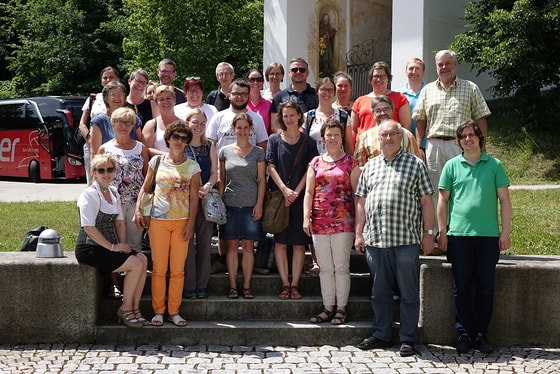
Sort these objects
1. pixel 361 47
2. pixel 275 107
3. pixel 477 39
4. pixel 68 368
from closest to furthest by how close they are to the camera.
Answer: pixel 68 368 → pixel 275 107 → pixel 477 39 → pixel 361 47

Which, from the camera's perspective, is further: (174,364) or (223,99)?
(223,99)

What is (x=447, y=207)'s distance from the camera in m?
6.79

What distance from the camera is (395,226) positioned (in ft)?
21.3

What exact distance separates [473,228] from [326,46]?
19231 mm

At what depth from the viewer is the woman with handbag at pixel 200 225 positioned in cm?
717

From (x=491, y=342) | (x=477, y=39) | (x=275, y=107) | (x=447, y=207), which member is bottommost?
(x=491, y=342)

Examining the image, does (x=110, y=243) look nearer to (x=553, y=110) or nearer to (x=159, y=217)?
(x=159, y=217)

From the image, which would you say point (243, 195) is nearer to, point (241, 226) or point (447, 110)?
point (241, 226)

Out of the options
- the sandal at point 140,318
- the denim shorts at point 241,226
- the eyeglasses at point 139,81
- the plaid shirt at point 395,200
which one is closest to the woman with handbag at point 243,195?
the denim shorts at point 241,226

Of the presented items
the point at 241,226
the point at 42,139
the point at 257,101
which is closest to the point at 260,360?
the point at 241,226

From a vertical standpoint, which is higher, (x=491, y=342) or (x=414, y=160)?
(x=414, y=160)

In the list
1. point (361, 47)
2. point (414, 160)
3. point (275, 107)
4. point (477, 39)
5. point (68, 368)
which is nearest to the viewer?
point (68, 368)

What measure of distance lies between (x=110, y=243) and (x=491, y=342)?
3358 mm

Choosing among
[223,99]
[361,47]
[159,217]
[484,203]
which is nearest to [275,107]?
[223,99]
